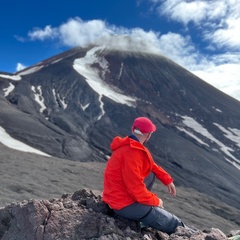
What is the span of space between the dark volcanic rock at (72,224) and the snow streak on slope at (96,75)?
54615 mm

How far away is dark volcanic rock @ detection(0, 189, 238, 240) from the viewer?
591 cm

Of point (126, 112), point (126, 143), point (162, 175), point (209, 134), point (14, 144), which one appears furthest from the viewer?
point (209, 134)

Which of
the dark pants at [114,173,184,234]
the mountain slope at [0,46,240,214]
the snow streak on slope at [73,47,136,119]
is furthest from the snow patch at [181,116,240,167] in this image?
the dark pants at [114,173,184,234]

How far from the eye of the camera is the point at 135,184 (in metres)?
5.87

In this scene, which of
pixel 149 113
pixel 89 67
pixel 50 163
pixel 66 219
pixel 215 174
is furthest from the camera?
pixel 89 67

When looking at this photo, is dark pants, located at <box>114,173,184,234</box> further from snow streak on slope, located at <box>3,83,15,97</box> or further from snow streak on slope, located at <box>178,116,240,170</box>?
snow streak on slope, located at <box>178,116,240,170</box>

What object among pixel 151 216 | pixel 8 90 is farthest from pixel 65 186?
pixel 8 90

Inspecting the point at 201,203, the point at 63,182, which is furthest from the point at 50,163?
the point at 201,203

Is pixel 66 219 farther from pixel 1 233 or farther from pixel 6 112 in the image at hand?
pixel 6 112

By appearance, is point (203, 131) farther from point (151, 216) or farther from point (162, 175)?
point (151, 216)

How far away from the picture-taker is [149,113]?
6894 centimetres

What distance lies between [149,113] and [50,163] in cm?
3762

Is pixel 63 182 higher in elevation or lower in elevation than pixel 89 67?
lower

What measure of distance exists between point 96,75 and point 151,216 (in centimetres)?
7865
